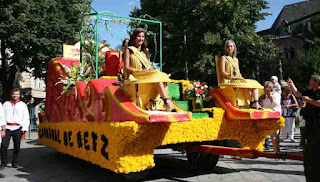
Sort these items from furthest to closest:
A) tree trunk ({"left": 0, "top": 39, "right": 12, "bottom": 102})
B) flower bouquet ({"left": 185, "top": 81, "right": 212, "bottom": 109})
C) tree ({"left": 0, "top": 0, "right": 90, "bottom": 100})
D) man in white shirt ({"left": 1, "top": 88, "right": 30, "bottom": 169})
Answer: tree trunk ({"left": 0, "top": 39, "right": 12, "bottom": 102}) → tree ({"left": 0, "top": 0, "right": 90, "bottom": 100}) → man in white shirt ({"left": 1, "top": 88, "right": 30, "bottom": 169}) → flower bouquet ({"left": 185, "top": 81, "right": 212, "bottom": 109})

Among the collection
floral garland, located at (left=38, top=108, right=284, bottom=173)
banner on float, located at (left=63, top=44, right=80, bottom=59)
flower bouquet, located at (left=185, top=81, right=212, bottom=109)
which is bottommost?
floral garland, located at (left=38, top=108, right=284, bottom=173)

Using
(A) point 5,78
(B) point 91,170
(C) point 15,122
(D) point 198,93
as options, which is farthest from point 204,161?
(A) point 5,78

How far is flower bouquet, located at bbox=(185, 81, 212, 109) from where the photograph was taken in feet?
19.3

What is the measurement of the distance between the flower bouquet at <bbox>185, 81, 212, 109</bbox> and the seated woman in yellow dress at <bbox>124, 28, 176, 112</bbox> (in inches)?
43.8

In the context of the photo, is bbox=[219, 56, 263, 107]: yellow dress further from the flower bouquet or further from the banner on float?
the banner on float

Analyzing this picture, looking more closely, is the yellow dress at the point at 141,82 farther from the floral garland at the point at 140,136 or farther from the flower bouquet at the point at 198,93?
the flower bouquet at the point at 198,93

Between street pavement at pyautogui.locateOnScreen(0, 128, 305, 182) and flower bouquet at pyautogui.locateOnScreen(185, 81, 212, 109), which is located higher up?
flower bouquet at pyautogui.locateOnScreen(185, 81, 212, 109)

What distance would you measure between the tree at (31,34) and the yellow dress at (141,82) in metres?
16.1

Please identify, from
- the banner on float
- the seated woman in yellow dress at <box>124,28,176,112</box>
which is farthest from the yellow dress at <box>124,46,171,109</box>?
the banner on float

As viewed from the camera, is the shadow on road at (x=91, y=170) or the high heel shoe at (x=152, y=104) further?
the shadow on road at (x=91, y=170)

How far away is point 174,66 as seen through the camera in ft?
72.7

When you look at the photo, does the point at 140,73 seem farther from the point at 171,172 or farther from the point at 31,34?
the point at 31,34

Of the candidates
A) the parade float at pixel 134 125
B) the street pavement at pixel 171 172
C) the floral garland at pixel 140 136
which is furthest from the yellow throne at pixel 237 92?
the street pavement at pixel 171 172

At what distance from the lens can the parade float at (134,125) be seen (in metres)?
4.55
